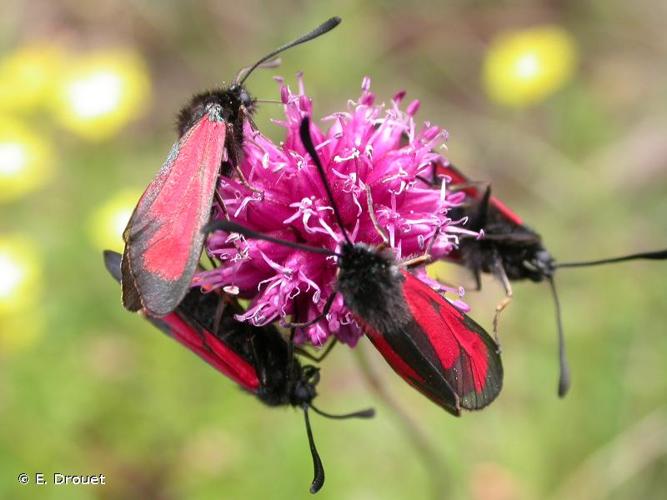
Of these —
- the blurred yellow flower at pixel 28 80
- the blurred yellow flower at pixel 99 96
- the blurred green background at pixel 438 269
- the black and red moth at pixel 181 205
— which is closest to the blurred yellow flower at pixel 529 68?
the blurred green background at pixel 438 269

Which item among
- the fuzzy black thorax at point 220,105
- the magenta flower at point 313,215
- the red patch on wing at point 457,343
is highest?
the fuzzy black thorax at point 220,105

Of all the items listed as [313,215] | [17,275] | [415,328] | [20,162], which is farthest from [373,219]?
[20,162]

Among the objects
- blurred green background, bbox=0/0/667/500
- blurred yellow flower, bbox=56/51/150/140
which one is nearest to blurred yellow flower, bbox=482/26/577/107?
blurred green background, bbox=0/0/667/500

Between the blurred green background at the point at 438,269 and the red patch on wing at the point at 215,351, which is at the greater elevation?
the red patch on wing at the point at 215,351

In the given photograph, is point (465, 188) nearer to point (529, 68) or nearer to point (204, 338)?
point (204, 338)

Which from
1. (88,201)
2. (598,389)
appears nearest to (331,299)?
(598,389)

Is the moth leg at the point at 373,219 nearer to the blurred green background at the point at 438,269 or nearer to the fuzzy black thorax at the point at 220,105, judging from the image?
the fuzzy black thorax at the point at 220,105
